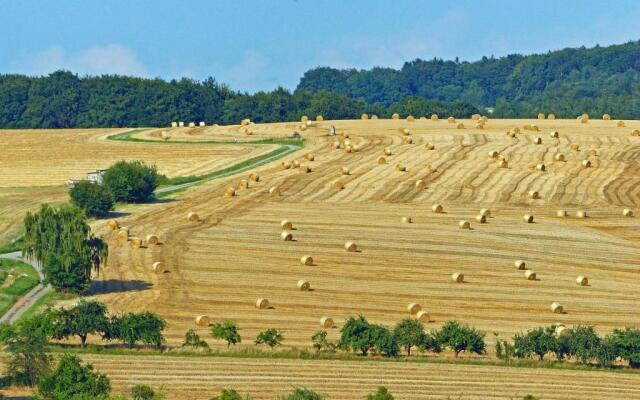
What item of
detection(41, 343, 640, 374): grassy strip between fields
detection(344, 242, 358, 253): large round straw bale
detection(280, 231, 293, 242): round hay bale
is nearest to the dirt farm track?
detection(344, 242, 358, 253): large round straw bale

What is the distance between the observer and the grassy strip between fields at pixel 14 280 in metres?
93.6

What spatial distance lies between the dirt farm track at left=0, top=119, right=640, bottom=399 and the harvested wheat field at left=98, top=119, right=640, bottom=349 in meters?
0.19

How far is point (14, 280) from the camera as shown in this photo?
97.7m

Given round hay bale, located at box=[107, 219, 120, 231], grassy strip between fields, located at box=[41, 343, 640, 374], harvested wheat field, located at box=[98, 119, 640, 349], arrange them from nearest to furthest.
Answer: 1. grassy strip between fields, located at box=[41, 343, 640, 374]
2. harvested wheat field, located at box=[98, 119, 640, 349]
3. round hay bale, located at box=[107, 219, 120, 231]

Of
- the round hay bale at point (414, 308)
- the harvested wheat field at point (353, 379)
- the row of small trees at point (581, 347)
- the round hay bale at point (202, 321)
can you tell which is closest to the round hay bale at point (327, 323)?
the round hay bale at point (414, 308)

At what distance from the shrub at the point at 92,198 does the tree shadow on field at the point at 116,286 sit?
21.4 m

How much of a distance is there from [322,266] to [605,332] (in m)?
21.9

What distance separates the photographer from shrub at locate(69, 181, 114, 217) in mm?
118188

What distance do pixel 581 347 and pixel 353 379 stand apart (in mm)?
13545

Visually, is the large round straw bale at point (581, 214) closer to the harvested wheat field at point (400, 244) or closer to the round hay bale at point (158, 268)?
the harvested wheat field at point (400, 244)

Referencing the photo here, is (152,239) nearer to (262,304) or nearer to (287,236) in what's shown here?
(287,236)

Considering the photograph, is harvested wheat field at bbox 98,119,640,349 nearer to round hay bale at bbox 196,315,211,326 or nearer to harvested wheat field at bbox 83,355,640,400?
round hay bale at bbox 196,315,211,326

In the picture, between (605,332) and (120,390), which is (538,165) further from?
(120,390)

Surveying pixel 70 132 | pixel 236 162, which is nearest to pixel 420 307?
pixel 236 162
